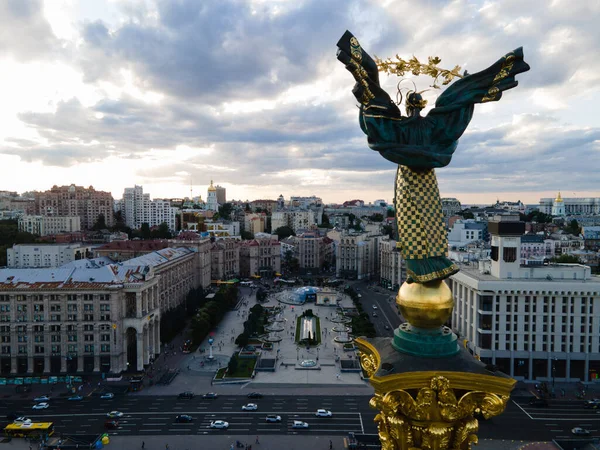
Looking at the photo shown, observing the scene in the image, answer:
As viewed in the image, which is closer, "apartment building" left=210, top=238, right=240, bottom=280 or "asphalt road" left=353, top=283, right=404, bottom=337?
"asphalt road" left=353, top=283, right=404, bottom=337

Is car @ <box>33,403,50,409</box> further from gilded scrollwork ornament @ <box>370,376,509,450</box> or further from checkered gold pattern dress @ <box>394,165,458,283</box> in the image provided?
checkered gold pattern dress @ <box>394,165,458,283</box>

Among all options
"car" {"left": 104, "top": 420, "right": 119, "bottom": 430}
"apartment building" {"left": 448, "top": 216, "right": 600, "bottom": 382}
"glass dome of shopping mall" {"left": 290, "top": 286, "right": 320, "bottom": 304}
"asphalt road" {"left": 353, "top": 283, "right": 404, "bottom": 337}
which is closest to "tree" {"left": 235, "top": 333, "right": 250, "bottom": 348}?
"asphalt road" {"left": 353, "top": 283, "right": 404, "bottom": 337}

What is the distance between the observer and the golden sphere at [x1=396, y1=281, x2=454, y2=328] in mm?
11078

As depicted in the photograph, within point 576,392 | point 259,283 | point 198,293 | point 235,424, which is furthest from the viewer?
point 259,283

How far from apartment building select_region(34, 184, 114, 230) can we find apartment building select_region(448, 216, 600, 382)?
467ft

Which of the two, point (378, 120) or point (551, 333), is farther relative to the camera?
point (551, 333)

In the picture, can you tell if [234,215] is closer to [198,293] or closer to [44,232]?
[44,232]

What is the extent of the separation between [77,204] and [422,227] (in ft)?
551

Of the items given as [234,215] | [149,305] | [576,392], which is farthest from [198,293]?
[234,215]

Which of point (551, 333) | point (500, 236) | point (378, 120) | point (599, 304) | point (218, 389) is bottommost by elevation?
point (218, 389)

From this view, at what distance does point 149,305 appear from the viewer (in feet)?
173

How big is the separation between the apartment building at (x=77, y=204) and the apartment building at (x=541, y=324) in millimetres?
142445

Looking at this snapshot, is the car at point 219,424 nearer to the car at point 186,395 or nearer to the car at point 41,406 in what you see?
the car at point 186,395

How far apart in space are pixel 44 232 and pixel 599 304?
5498 inches
